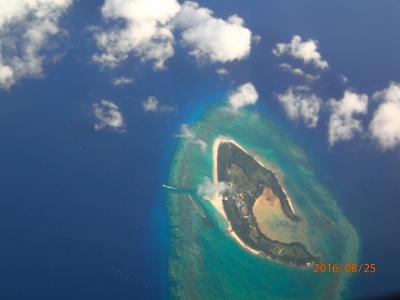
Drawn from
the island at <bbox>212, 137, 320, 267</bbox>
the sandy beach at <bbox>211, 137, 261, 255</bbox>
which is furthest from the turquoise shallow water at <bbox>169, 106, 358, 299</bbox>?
the island at <bbox>212, 137, 320, 267</bbox>

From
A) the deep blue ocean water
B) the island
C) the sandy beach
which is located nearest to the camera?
the deep blue ocean water

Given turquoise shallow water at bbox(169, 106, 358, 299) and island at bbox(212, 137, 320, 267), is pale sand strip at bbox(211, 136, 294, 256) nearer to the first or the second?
island at bbox(212, 137, 320, 267)

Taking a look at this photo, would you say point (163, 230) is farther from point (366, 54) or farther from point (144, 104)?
point (366, 54)

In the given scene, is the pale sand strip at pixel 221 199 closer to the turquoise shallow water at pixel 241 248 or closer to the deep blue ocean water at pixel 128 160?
the turquoise shallow water at pixel 241 248

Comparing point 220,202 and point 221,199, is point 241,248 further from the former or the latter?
point 221,199

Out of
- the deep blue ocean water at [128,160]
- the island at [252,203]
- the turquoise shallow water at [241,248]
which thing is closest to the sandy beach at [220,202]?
the island at [252,203]
